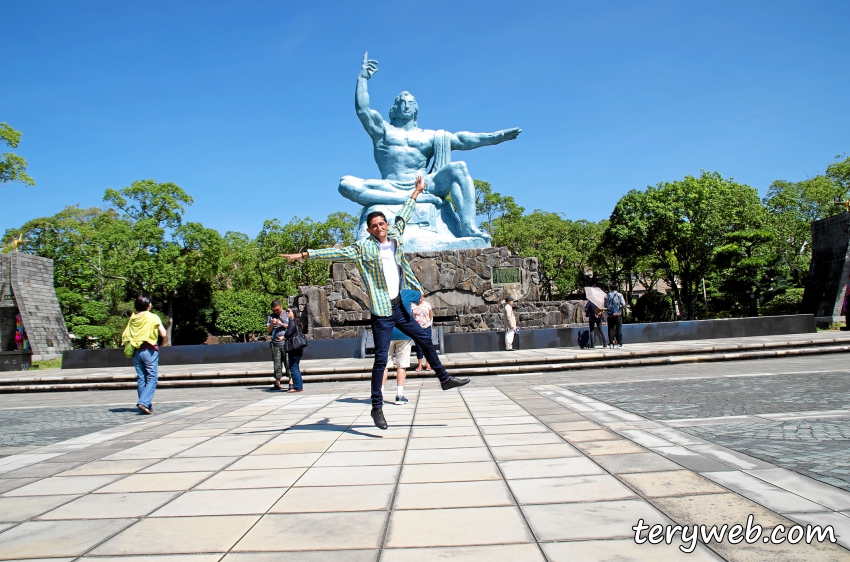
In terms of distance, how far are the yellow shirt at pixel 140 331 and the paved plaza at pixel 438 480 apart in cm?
129

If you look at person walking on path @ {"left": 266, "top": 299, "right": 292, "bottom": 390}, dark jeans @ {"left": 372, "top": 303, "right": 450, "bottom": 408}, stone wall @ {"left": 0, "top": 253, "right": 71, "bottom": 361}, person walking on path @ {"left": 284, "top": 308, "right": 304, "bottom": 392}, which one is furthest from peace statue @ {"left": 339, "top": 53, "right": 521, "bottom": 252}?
stone wall @ {"left": 0, "top": 253, "right": 71, "bottom": 361}

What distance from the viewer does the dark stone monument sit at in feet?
69.5

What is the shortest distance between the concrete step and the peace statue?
609 cm

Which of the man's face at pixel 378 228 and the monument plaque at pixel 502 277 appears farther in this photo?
the monument plaque at pixel 502 277

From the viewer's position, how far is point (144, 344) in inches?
283

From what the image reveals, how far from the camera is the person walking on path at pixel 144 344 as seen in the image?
6914mm

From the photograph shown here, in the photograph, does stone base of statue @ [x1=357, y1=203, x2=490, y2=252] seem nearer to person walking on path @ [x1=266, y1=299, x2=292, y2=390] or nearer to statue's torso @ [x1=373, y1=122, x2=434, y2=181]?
statue's torso @ [x1=373, y1=122, x2=434, y2=181]

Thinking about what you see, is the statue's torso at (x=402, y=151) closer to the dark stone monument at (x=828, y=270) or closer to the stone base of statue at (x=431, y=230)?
the stone base of statue at (x=431, y=230)

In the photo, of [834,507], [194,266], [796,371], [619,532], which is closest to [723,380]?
[796,371]

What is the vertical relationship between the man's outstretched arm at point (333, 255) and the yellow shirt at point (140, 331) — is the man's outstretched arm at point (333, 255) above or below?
above

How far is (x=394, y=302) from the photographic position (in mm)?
4668

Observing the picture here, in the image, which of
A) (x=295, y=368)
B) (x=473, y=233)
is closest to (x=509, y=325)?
(x=473, y=233)

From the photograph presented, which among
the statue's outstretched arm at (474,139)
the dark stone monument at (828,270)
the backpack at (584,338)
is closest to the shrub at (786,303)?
the dark stone monument at (828,270)

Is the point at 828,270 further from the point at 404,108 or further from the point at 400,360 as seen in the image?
the point at 400,360
